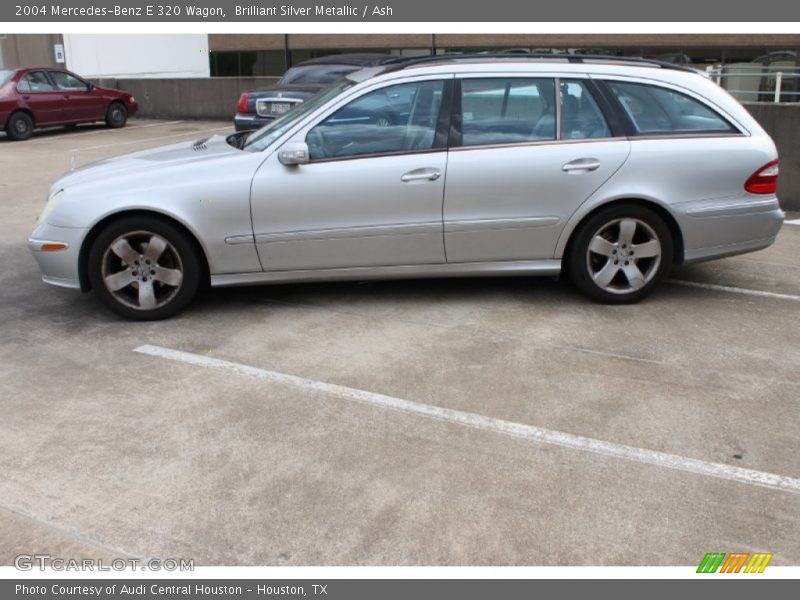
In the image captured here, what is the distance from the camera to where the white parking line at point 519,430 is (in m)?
3.69

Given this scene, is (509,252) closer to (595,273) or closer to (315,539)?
(595,273)

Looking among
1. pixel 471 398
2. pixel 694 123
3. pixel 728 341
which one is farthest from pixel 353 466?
pixel 694 123

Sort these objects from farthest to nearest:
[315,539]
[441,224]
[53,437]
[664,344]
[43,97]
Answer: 1. [43,97]
2. [441,224]
3. [664,344]
4. [53,437]
5. [315,539]

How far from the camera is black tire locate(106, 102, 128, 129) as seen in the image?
19.0 meters

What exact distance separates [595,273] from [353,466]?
9.12ft

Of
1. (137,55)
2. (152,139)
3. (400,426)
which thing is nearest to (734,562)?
(400,426)

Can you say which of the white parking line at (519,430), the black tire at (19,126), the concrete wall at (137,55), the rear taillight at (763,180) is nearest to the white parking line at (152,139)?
the black tire at (19,126)

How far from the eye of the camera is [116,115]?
755 inches

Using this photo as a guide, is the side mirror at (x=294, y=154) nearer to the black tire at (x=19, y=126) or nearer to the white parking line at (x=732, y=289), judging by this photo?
the white parking line at (x=732, y=289)

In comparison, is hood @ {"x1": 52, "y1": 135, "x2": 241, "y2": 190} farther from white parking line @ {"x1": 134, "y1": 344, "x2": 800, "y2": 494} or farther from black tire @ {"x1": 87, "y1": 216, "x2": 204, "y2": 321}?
white parking line @ {"x1": 134, "y1": 344, "x2": 800, "y2": 494}

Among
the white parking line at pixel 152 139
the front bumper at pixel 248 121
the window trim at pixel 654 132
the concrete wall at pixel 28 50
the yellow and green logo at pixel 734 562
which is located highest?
the concrete wall at pixel 28 50

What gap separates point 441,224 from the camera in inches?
221

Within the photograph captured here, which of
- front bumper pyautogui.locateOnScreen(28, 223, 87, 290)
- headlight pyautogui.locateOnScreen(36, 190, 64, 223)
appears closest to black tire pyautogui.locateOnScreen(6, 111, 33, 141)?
headlight pyautogui.locateOnScreen(36, 190, 64, 223)

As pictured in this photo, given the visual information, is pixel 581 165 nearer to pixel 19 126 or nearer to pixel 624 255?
pixel 624 255
